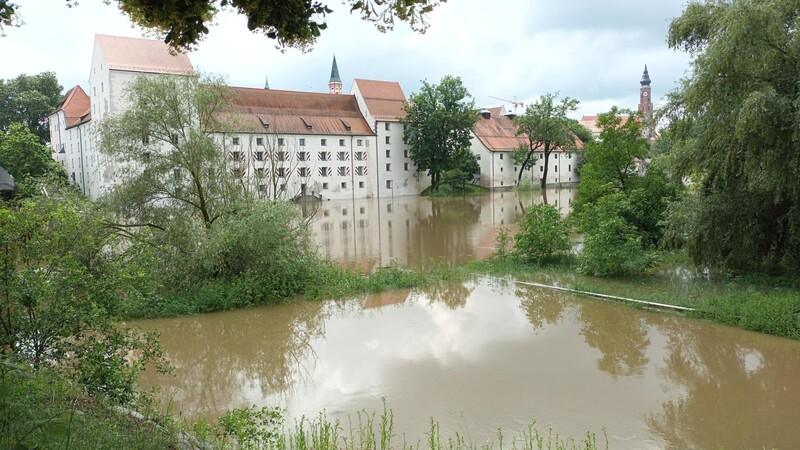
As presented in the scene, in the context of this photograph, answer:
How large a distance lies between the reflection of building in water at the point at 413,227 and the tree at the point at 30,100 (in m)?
29.0

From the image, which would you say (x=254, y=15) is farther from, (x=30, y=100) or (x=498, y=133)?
(x=498, y=133)

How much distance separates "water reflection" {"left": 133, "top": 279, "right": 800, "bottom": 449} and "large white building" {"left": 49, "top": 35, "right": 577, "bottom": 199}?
31616 millimetres

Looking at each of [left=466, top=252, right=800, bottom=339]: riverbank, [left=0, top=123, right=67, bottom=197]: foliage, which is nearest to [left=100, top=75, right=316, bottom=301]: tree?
[left=466, top=252, right=800, bottom=339]: riverbank

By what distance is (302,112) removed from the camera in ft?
178

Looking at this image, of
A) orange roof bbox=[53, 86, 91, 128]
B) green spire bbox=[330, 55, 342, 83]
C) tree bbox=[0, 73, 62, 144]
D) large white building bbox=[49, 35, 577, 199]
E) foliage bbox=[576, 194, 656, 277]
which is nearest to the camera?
foliage bbox=[576, 194, 656, 277]

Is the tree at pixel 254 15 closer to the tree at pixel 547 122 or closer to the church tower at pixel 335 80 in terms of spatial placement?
the tree at pixel 547 122

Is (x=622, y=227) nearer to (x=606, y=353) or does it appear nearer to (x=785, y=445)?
(x=606, y=353)

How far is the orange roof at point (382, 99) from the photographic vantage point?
58688 mm

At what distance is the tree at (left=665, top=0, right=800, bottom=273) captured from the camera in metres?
12.6

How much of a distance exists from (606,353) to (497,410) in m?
3.68

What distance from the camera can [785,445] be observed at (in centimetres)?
716

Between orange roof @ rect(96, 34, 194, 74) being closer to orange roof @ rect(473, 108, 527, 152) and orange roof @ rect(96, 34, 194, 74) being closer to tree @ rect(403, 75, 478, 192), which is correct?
tree @ rect(403, 75, 478, 192)

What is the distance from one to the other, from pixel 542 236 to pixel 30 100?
52745mm

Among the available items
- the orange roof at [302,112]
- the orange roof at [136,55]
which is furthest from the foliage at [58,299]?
the orange roof at [302,112]
